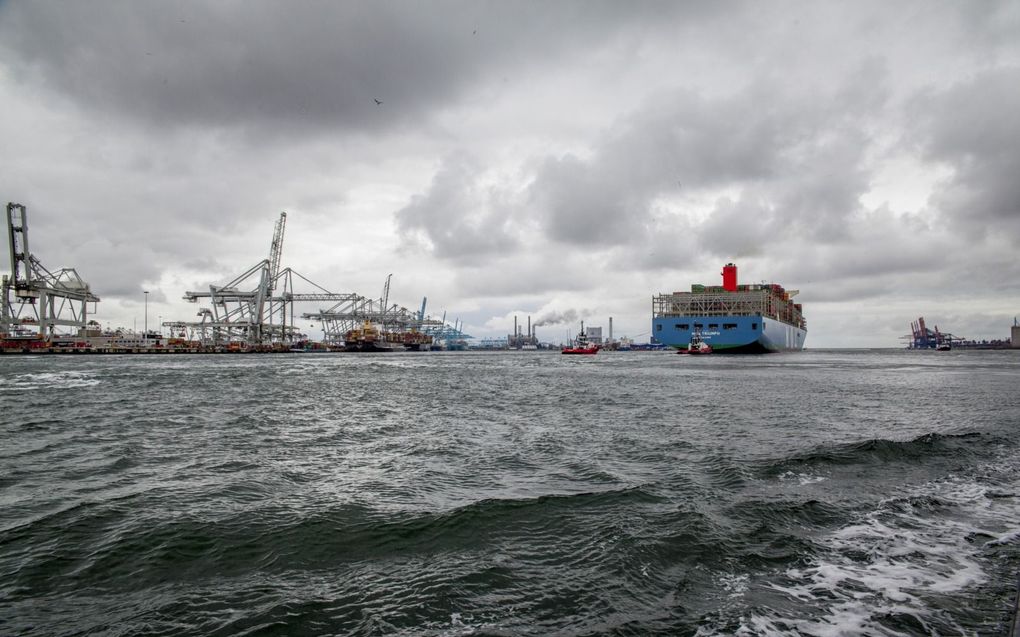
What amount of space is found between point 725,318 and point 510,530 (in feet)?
274

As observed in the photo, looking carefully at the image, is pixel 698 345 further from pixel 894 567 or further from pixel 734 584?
pixel 734 584

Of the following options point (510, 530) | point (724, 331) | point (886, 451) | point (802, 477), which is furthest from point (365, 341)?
point (510, 530)

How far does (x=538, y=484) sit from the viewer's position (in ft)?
29.2

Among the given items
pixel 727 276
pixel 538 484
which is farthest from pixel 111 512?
pixel 727 276

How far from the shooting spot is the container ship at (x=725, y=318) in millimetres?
82250

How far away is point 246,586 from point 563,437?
367 inches

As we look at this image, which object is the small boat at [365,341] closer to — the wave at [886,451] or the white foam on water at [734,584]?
the wave at [886,451]

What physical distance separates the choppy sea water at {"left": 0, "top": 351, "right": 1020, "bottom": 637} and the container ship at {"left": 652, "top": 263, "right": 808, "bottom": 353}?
71077 millimetres

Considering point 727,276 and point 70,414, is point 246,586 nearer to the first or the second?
point 70,414

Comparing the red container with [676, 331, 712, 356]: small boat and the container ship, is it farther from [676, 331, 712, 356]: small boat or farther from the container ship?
[676, 331, 712, 356]: small boat

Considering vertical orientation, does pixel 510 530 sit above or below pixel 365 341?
below

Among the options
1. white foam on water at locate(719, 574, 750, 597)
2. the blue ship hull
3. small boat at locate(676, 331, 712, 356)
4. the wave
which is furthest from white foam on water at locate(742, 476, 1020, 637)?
small boat at locate(676, 331, 712, 356)

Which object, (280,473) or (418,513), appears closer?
(418,513)

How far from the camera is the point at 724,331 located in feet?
273
